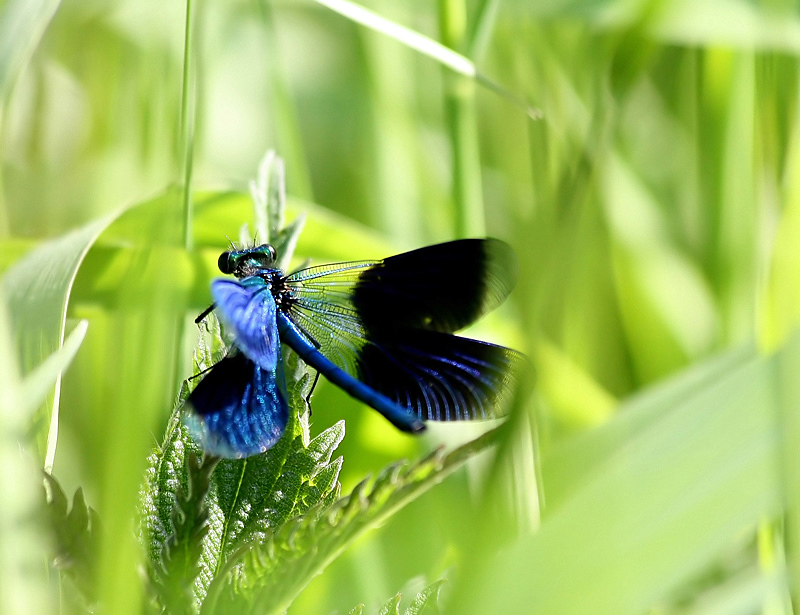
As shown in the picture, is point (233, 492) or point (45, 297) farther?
point (45, 297)

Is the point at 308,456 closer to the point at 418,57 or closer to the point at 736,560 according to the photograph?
the point at 736,560

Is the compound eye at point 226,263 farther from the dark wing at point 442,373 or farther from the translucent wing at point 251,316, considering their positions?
the dark wing at point 442,373

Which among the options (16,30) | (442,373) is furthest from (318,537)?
(16,30)

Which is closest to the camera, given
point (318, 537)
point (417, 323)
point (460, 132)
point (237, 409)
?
point (318, 537)

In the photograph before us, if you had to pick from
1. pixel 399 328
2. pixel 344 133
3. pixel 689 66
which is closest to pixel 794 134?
pixel 399 328

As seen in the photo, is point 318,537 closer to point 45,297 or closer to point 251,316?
point 251,316

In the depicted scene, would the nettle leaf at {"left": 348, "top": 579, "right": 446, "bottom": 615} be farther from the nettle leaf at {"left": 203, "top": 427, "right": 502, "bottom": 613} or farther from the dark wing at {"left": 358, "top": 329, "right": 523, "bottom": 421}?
the dark wing at {"left": 358, "top": 329, "right": 523, "bottom": 421}

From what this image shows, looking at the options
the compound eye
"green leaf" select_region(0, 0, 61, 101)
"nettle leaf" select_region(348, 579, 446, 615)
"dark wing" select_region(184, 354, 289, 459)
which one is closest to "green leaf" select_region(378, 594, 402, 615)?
"nettle leaf" select_region(348, 579, 446, 615)
